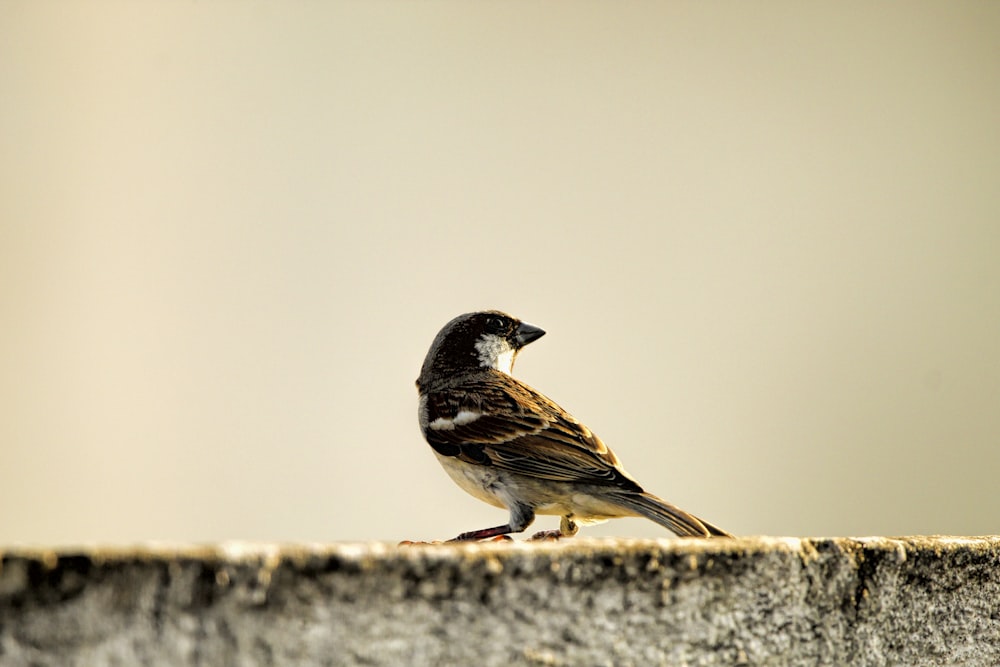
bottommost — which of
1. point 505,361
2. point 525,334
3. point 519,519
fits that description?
point 519,519

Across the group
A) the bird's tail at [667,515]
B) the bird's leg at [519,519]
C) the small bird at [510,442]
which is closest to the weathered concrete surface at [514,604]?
the bird's tail at [667,515]

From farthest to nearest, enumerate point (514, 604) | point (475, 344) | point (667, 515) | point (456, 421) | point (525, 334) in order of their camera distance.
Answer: point (525, 334) < point (475, 344) < point (456, 421) < point (667, 515) < point (514, 604)

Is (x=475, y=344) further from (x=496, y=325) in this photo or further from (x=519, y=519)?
(x=519, y=519)

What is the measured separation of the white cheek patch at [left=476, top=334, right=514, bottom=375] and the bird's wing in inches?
5.5

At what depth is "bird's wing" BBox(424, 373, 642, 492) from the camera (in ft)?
10.8

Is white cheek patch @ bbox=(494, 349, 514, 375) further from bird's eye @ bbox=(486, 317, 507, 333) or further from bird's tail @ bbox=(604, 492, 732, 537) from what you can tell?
bird's tail @ bbox=(604, 492, 732, 537)

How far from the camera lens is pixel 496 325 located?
14.0 feet

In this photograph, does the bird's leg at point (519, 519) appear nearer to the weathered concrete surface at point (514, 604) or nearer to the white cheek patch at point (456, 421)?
the white cheek patch at point (456, 421)

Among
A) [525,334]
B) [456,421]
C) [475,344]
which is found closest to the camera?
[456,421]

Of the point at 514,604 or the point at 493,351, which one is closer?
the point at 514,604

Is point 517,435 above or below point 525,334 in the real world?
below

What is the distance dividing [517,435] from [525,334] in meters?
0.87

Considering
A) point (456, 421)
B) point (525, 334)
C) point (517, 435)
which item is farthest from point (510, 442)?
point (525, 334)

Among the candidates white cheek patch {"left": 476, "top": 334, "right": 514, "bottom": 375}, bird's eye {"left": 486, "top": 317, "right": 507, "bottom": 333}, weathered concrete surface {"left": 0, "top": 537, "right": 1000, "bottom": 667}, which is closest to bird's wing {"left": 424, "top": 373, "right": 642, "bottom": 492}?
white cheek patch {"left": 476, "top": 334, "right": 514, "bottom": 375}
